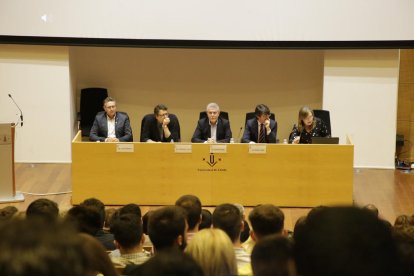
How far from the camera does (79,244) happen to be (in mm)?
1189

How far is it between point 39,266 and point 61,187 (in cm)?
697

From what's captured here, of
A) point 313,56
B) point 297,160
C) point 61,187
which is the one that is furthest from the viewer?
point 313,56

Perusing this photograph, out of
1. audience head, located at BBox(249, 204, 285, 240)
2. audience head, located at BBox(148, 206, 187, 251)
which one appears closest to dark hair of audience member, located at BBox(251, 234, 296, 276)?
audience head, located at BBox(148, 206, 187, 251)

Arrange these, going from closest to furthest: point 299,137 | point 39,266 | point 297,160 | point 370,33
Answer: point 39,266, point 297,160, point 299,137, point 370,33

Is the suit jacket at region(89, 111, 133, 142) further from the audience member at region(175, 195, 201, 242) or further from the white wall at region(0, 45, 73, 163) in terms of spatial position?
the audience member at region(175, 195, 201, 242)

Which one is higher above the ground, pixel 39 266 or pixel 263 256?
pixel 39 266

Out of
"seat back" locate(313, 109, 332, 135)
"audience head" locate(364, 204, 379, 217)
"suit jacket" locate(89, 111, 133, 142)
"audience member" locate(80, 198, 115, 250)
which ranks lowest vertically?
"audience member" locate(80, 198, 115, 250)

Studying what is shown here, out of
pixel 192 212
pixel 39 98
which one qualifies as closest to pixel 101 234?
pixel 192 212

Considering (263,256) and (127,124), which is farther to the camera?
(127,124)

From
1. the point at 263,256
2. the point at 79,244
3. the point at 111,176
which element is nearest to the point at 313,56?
the point at 111,176

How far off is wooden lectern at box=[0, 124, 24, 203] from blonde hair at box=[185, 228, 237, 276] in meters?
4.80

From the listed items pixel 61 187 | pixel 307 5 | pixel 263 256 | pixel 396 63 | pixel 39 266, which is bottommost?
pixel 61 187

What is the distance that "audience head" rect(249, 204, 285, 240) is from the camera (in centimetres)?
384

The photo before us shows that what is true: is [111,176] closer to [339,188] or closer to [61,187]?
[61,187]
